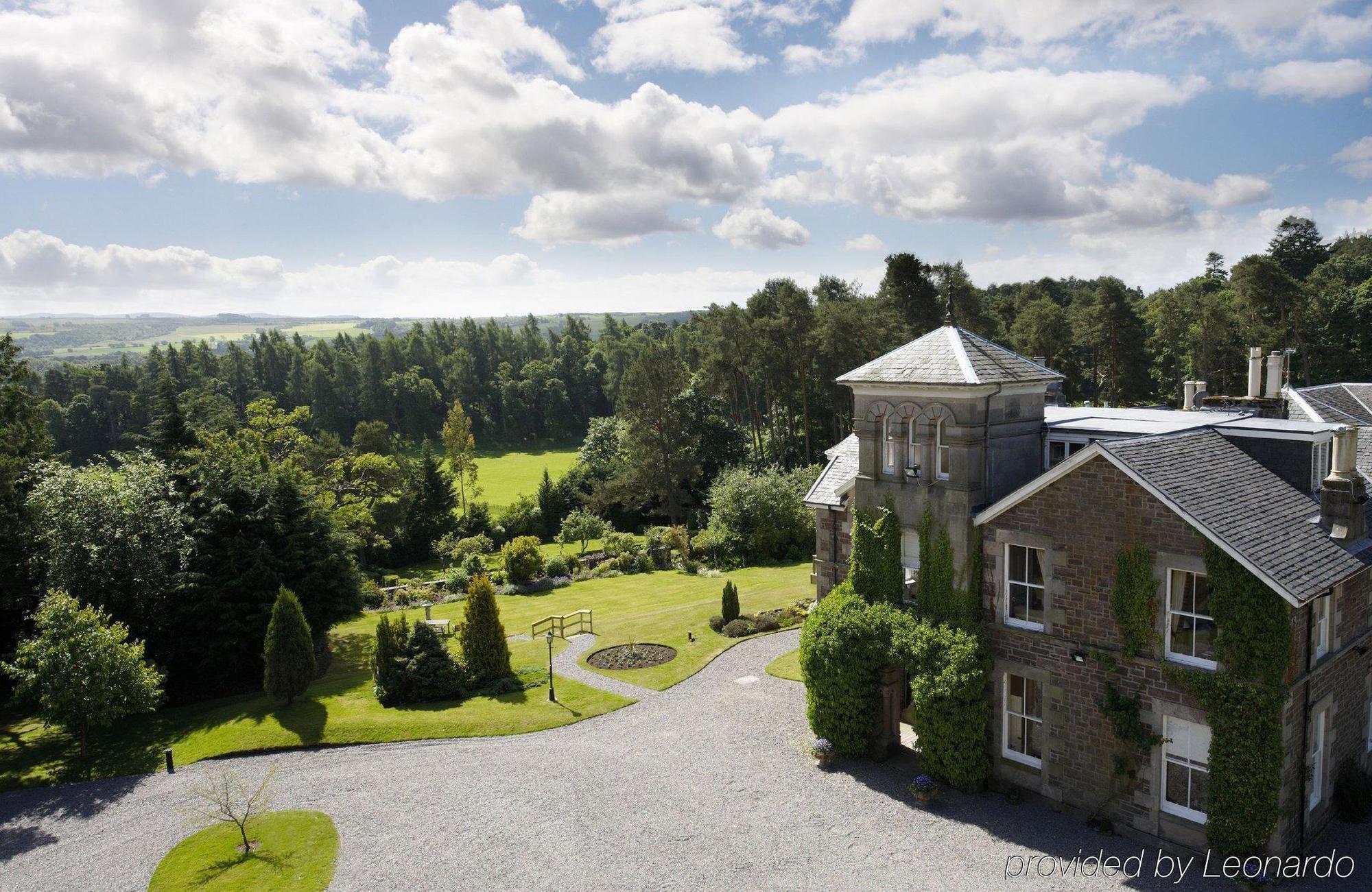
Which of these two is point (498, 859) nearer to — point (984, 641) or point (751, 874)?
point (751, 874)

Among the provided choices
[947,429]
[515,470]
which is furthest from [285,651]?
[515,470]

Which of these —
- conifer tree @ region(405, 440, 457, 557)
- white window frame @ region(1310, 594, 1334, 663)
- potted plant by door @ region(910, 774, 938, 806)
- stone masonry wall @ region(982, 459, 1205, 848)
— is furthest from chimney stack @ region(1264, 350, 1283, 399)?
conifer tree @ region(405, 440, 457, 557)

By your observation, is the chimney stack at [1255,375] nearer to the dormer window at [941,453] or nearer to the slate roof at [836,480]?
the slate roof at [836,480]

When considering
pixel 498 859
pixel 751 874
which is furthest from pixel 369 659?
pixel 751 874

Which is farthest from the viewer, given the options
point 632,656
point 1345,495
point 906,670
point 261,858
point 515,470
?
point 515,470

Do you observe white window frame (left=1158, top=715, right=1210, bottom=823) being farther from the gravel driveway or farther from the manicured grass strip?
the manicured grass strip

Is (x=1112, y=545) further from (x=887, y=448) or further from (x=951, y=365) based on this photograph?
(x=887, y=448)
